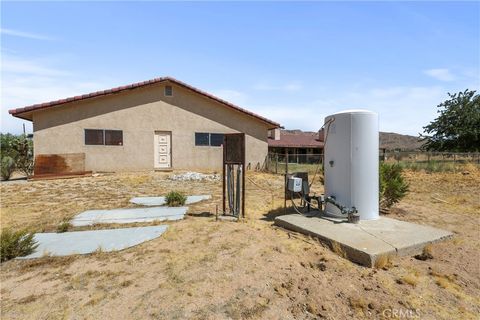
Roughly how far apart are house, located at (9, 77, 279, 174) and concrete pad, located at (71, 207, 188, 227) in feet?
27.2

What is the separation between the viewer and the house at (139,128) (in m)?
13.8

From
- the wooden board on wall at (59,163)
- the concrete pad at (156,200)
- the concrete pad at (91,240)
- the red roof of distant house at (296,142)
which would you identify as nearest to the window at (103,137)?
the wooden board on wall at (59,163)

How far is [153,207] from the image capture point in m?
7.60

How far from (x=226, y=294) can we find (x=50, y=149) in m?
14.0

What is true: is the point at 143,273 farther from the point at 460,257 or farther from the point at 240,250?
the point at 460,257

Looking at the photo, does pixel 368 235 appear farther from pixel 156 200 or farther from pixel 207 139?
pixel 207 139

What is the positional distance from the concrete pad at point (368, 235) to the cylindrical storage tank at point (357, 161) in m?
0.38

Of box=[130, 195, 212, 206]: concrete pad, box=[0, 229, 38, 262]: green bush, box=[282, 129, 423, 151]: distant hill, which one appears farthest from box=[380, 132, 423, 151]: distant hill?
box=[0, 229, 38, 262]: green bush

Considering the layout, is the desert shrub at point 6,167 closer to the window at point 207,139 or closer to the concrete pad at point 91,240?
the window at point 207,139

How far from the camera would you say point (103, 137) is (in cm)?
1468

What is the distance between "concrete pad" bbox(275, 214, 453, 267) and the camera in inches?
159

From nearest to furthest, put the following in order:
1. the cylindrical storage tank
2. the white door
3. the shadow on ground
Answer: the cylindrical storage tank < the shadow on ground < the white door

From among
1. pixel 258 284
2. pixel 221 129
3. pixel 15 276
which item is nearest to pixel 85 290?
pixel 15 276

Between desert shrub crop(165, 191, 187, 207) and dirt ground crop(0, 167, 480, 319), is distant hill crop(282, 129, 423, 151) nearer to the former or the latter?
desert shrub crop(165, 191, 187, 207)
